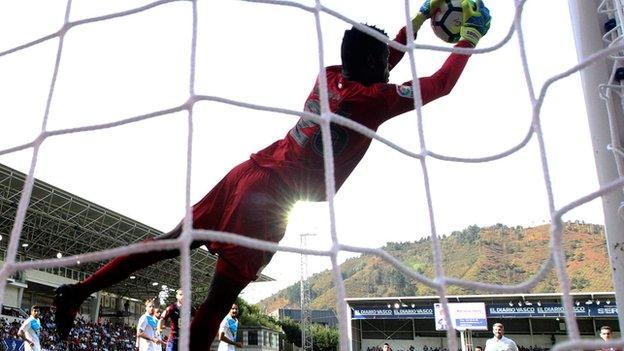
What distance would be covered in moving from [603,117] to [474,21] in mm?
562

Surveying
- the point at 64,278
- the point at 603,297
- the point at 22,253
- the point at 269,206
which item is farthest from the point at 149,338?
the point at 603,297

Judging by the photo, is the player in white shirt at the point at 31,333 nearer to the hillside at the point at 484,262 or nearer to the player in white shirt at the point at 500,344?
the player in white shirt at the point at 500,344

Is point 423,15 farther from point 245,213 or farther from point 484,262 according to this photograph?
point 484,262

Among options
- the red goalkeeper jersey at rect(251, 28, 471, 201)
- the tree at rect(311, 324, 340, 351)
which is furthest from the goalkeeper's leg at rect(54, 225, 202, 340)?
the tree at rect(311, 324, 340, 351)

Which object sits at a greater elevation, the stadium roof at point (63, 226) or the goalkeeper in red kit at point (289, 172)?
the stadium roof at point (63, 226)

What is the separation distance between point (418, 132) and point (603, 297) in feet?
87.4

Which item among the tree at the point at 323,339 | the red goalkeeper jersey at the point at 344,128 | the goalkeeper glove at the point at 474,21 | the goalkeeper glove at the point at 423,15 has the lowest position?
the tree at the point at 323,339

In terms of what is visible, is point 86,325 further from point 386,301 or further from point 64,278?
point 386,301

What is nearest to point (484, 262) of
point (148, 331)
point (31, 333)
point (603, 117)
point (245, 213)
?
point (148, 331)

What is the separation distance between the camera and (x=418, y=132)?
1924mm

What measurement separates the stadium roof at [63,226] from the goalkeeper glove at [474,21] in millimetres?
16470

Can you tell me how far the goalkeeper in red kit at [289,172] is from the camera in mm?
1955

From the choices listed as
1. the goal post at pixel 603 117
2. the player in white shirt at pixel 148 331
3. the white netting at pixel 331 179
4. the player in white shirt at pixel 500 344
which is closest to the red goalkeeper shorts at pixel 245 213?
the white netting at pixel 331 179

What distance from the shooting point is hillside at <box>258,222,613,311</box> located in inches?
2795
